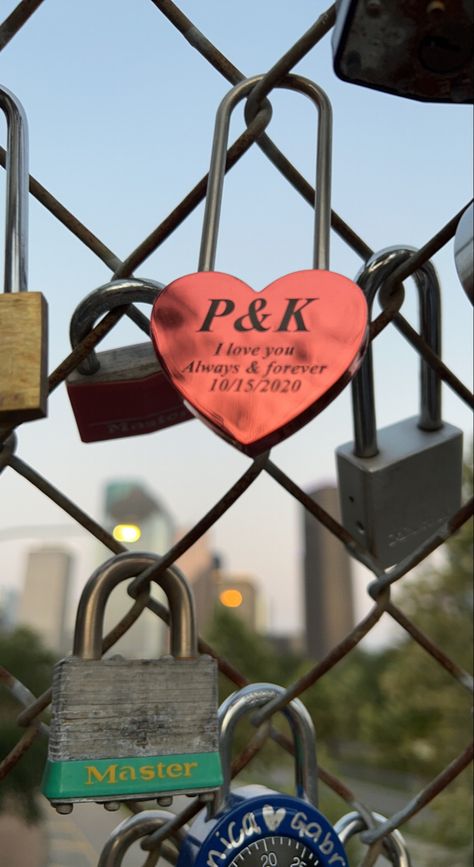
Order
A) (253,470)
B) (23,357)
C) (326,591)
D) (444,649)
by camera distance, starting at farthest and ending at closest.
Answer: (326,591) < (444,649) < (253,470) < (23,357)

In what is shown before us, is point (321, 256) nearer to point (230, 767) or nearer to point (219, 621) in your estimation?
point (230, 767)

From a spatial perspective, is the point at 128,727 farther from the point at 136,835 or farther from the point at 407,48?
the point at 407,48

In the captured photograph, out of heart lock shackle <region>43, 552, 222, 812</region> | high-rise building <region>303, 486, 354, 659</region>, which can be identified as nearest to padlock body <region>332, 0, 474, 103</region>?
heart lock shackle <region>43, 552, 222, 812</region>

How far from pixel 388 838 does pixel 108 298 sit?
297 millimetres

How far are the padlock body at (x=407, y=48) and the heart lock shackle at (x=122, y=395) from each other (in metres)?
0.14

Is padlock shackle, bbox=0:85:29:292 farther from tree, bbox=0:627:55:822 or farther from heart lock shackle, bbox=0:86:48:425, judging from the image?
tree, bbox=0:627:55:822

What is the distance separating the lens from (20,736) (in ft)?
1.35

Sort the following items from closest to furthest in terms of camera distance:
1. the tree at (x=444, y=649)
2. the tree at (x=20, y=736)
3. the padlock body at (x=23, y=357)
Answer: the padlock body at (x=23, y=357) → the tree at (x=20, y=736) → the tree at (x=444, y=649)

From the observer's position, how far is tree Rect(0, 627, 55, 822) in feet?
1.62

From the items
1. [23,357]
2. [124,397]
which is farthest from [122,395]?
[23,357]

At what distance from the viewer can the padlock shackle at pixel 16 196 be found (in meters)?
0.31

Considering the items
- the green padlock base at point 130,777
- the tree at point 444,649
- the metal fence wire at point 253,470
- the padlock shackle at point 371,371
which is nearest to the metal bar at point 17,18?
the metal fence wire at point 253,470

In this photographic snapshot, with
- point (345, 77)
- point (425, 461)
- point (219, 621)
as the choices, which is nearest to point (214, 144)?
point (345, 77)

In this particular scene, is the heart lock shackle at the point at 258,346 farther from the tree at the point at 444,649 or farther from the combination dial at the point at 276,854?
the tree at the point at 444,649
